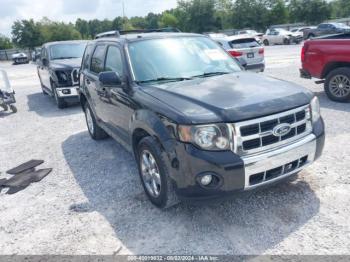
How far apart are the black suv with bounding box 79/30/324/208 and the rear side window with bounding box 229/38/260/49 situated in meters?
7.38

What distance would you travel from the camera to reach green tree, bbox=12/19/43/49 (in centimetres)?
6122

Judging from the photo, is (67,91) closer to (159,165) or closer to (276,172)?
(159,165)

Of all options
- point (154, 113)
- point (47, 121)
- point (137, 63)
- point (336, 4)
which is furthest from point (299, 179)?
point (336, 4)

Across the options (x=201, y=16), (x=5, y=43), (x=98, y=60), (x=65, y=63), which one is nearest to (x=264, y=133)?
(x=98, y=60)

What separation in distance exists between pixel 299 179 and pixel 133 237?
2.16 m

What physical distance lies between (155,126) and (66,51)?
8582mm

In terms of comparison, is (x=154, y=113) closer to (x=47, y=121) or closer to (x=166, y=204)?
(x=166, y=204)

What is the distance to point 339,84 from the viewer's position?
24.5 feet

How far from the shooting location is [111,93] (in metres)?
4.50

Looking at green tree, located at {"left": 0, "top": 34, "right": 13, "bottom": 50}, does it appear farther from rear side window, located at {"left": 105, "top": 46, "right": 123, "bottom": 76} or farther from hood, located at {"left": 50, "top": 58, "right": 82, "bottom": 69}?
rear side window, located at {"left": 105, "top": 46, "right": 123, "bottom": 76}

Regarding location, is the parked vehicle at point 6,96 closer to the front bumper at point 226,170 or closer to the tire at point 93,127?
the tire at point 93,127

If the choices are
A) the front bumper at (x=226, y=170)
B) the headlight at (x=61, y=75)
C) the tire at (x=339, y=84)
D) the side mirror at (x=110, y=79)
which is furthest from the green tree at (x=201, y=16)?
the front bumper at (x=226, y=170)

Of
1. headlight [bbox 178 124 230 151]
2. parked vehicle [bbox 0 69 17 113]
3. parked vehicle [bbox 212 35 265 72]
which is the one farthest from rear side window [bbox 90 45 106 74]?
parked vehicle [bbox 212 35 265 72]

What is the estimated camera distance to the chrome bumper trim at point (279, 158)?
295 cm
